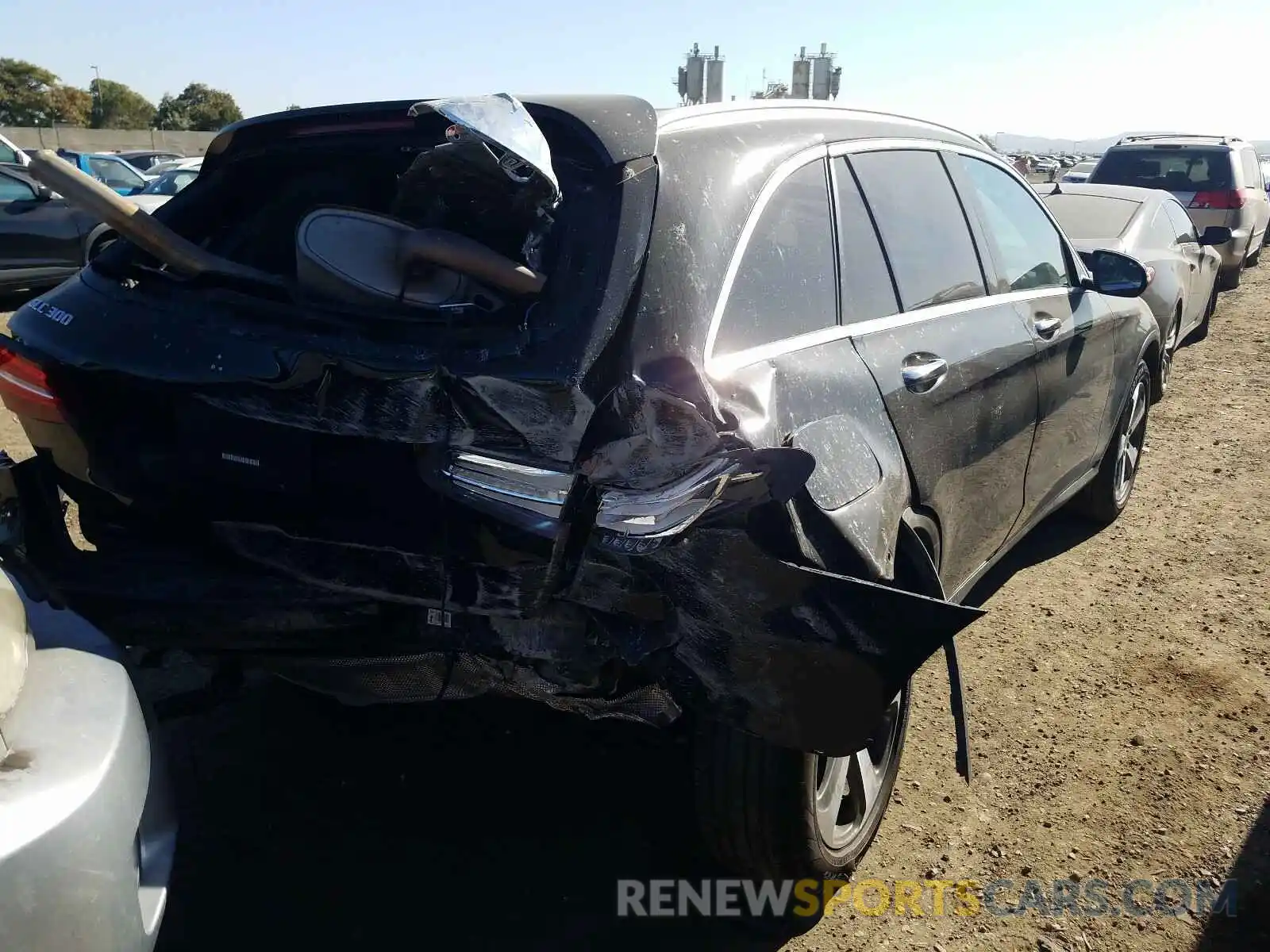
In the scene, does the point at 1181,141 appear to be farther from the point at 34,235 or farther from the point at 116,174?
the point at 116,174

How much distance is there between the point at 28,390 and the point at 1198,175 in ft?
41.7

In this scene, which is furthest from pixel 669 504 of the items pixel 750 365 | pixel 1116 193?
pixel 1116 193

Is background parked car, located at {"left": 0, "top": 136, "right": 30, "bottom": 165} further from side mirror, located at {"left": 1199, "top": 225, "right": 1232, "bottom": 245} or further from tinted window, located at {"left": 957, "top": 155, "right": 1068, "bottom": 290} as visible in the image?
side mirror, located at {"left": 1199, "top": 225, "right": 1232, "bottom": 245}

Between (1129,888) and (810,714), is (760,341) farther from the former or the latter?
(1129,888)

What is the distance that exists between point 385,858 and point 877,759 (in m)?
1.34

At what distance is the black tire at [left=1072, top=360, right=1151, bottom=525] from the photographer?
4.77 metres

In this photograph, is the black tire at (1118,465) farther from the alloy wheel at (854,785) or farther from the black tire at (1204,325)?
the black tire at (1204,325)

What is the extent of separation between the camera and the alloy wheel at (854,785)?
2.45 meters

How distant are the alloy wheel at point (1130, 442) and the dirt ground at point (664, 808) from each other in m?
1.07

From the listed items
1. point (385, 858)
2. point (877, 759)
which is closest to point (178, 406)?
point (385, 858)

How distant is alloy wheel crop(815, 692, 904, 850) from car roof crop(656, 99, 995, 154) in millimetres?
1489

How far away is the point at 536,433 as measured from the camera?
1938 millimetres

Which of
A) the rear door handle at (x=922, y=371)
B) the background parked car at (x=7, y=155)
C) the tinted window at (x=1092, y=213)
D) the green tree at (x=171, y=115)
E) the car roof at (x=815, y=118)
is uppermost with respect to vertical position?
the car roof at (x=815, y=118)

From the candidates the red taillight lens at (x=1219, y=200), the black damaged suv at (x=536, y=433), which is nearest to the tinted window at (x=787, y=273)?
the black damaged suv at (x=536, y=433)
